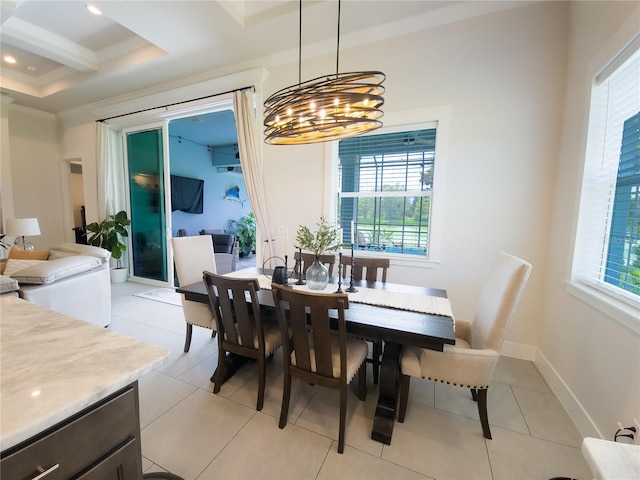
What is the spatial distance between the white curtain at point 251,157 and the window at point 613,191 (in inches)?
116

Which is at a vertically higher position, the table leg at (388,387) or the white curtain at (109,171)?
the white curtain at (109,171)

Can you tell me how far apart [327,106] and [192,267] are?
1861 mm

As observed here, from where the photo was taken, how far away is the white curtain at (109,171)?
4.58 meters

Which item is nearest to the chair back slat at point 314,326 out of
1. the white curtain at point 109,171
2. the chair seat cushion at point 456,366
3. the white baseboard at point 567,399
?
the chair seat cushion at point 456,366

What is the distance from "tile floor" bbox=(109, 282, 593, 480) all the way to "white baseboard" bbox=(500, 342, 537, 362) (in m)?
0.24

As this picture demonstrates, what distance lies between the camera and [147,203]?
15.6 ft

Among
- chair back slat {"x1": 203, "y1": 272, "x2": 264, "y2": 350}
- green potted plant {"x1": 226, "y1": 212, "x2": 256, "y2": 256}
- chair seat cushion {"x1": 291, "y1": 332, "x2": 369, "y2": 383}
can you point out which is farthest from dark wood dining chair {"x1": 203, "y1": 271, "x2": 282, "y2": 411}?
green potted plant {"x1": 226, "y1": 212, "x2": 256, "y2": 256}

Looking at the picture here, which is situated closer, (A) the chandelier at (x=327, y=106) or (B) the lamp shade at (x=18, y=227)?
(A) the chandelier at (x=327, y=106)

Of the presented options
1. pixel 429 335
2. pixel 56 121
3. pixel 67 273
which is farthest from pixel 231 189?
pixel 429 335

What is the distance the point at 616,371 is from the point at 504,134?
6.14 ft

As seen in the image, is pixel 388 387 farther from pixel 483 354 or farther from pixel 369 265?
pixel 369 265

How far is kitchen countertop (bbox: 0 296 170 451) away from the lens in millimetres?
574

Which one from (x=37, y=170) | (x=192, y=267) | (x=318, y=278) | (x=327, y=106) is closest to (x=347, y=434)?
(x=318, y=278)

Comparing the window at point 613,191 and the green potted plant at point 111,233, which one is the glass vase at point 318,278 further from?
the green potted plant at point 111,233
